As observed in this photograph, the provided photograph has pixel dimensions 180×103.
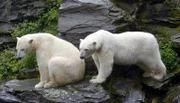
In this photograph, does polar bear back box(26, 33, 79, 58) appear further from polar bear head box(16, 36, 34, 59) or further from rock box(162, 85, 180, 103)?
rock box(162, 85, 180, 103)

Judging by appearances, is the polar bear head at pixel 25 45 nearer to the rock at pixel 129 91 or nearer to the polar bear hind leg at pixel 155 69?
the rock at pixel 129 91

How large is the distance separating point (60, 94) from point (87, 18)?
2666 mm

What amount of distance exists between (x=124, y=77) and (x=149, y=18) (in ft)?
8.31

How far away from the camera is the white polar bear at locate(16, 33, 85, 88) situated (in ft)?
29.6

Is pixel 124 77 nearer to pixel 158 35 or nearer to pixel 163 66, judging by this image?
pixel 163 66

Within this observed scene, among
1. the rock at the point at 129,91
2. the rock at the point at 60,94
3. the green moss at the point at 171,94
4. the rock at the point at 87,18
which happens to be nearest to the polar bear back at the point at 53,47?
the rock at the point at 60,94

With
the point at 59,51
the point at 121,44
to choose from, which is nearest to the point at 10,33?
the point at 59,51

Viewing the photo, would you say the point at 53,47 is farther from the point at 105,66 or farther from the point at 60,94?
the point at 105,66

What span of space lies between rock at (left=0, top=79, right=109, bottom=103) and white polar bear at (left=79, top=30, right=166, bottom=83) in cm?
31

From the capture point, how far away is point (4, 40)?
43.0ft

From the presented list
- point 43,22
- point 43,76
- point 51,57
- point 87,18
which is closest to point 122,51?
point 51,57

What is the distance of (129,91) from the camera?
9.20m

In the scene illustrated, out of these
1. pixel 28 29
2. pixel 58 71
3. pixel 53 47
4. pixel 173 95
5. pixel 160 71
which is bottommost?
pixel 173 95

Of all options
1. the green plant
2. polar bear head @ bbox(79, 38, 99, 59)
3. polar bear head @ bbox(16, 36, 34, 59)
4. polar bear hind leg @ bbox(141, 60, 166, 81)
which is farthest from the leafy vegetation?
polar bear hind leg @ bbox(141, 60, 166, 81)
